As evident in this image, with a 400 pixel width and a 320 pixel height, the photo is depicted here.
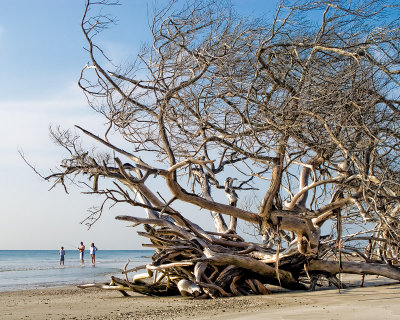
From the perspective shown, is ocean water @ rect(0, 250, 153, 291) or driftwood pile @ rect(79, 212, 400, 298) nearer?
driftwood pile @ rect(79, 212, 400, 298)

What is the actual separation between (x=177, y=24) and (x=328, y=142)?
A: 10.3ft

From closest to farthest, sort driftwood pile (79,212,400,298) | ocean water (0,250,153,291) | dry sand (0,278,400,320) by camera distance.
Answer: dry sand (0,278,400,320) → driftwood pile (79,212,400,298) → ocean water (0,250,153,291)

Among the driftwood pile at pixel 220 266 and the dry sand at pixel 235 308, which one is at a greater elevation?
the driftwood pile at pixel 220 266

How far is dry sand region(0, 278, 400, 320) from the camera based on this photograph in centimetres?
592

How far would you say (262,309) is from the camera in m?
6.69

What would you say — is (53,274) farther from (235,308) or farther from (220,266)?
(235,308)

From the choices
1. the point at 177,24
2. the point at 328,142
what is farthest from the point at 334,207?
the point at 177,24

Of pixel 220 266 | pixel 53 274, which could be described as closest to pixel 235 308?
pixel 220 266

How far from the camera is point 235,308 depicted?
22.6ft

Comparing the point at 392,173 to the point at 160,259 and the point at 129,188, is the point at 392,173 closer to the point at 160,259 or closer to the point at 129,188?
the point at 160,259

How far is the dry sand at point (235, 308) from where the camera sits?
592cm

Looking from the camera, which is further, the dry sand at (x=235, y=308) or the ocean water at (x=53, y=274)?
the ocean water at (x=53, y=274)

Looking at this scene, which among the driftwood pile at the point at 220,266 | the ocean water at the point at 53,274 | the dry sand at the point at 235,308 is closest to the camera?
the dry sand at the point at 235,308

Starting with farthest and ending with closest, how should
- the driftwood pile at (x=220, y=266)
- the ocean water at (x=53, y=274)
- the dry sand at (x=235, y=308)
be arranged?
the ocean water at (x=53, y=274)
the driftwood pile at (x=220, y=266)
the dry sand at (x=235, y=308)
